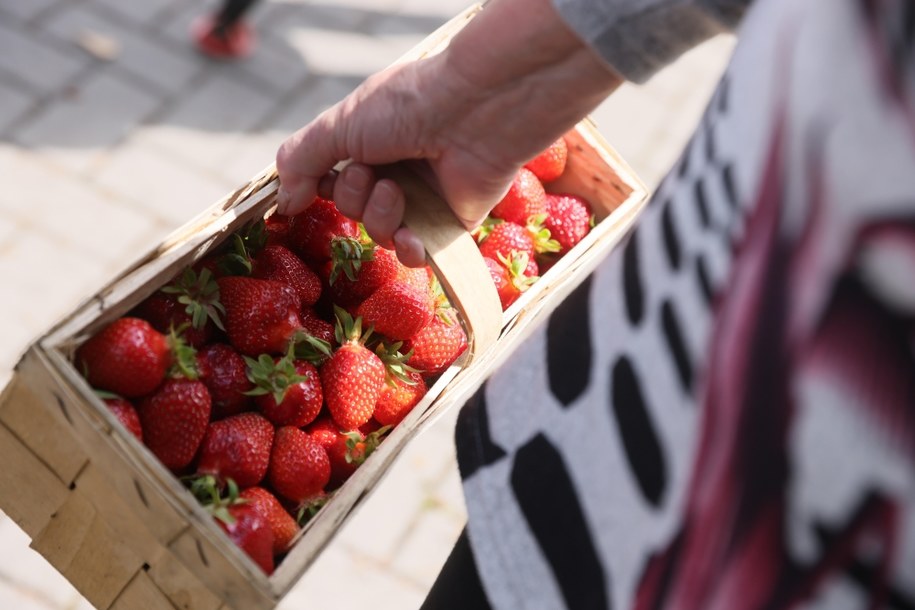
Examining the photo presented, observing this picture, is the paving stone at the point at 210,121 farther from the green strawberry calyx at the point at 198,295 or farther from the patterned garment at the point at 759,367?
the patterned garment at the point at 759,367

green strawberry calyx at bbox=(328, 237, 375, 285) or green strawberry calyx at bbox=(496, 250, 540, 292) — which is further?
green strawberry calyx at bbox=(496, 250, 540, 292)

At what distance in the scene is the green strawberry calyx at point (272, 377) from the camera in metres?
1.27

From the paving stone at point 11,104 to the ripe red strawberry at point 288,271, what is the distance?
1.58 metres

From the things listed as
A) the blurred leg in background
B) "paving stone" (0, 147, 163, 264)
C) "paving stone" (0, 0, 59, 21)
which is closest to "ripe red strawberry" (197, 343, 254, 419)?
"paving stone" (0, 147, 163, 264)

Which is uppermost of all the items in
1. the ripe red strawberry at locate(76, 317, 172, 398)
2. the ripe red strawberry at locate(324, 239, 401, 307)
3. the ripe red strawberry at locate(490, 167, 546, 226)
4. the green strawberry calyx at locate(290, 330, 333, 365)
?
the ripe red strawberry at locate(76, 317, 172, 398)

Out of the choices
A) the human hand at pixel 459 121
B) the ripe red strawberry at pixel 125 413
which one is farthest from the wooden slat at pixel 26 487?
the human hand at pixel 459 121

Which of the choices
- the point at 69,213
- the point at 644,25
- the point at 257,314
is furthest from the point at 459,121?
the point at 69,213

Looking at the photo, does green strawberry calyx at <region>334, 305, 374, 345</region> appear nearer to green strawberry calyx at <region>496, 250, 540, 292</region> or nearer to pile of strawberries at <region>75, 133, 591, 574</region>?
pile of strawberries at <region>75, 133, 591, 574</region>

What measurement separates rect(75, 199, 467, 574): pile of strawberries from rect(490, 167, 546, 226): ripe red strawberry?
20cm

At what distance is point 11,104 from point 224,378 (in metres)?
1.78

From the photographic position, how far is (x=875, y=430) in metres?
0.66

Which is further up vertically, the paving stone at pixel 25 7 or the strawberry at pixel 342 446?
the paving stone at pixel 25 7

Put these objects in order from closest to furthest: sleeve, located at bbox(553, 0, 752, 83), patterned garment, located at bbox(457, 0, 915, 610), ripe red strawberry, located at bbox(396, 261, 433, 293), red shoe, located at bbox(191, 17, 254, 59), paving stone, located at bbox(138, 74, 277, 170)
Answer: patterned garment, located at bbox(457, 0, 915, 610), sleeve, located at bbox(553, 0, 752, 83), ripe red strawberry, located at bbox(396, 261, 433, 293), paving stone, located at bbox(138, 74, 277, 170), red shoe, located at bbox(191, 17, 254, 59)

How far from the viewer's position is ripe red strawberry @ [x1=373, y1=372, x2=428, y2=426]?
1337 millimetres
